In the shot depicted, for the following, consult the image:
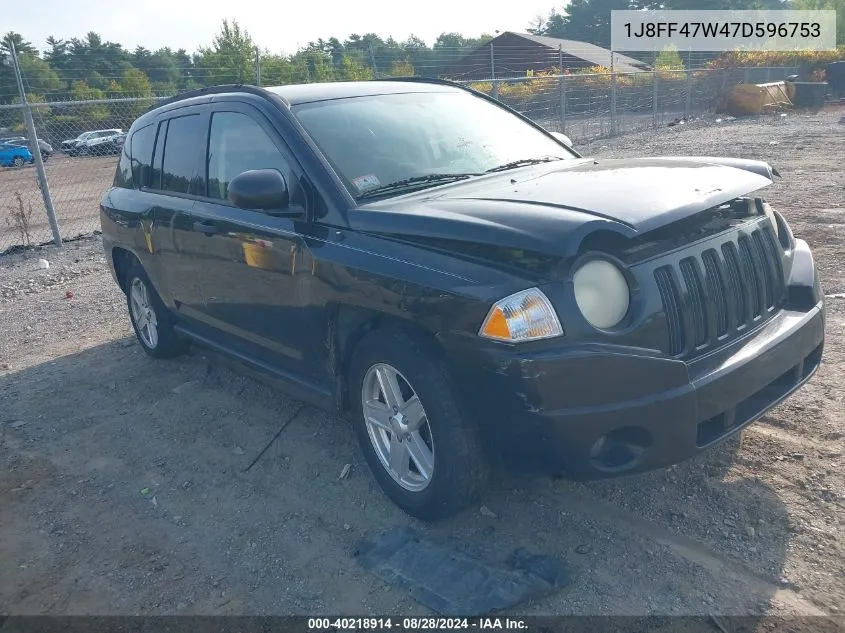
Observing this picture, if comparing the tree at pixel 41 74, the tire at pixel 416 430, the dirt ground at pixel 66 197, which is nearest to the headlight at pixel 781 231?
the tire at pixel 416 430

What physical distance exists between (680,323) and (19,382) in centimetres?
498

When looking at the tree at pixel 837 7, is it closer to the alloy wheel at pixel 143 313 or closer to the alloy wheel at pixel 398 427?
the alloy wheel at pixel 143 313

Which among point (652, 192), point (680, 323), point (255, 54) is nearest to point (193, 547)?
point (680, 323)

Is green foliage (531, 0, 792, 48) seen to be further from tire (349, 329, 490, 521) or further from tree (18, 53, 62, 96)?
tire (349, 329, 490, 521)

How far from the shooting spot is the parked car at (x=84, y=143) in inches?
673

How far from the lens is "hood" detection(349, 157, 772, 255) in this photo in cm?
288

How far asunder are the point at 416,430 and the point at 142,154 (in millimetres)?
3356

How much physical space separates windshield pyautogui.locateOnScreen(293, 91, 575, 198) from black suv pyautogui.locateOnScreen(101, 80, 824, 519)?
0.02 metres

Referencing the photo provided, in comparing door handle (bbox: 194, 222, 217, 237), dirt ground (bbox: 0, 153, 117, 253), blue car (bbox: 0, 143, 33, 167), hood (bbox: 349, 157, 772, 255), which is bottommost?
dirt ground (bbox: 0, 153, 117, 253)

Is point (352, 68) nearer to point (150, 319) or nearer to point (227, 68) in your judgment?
point (227, 68)

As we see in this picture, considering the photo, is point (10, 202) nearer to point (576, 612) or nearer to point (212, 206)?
point (212, 206)

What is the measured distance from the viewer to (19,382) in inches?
228

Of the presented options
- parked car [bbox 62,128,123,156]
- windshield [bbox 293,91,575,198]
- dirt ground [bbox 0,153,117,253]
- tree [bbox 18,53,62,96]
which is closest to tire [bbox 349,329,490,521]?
windshield [bbox 293,91,575,198]

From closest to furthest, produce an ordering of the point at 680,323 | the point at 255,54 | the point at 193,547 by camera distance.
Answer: the point at 680,323, the point at 193,547, the point at 255,54
